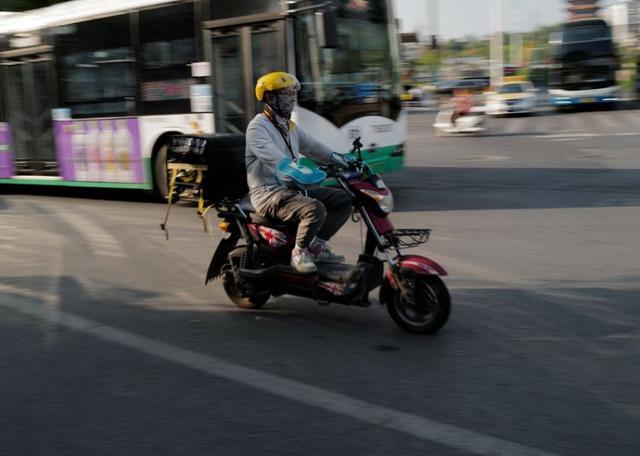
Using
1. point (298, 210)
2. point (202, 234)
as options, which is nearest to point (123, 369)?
point (298, 210)

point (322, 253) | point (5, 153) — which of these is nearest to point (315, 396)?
point (322, 253)

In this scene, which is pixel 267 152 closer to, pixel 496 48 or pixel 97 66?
pixel 97 66

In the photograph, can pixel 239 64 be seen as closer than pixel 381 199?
No

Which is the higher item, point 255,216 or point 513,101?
point 513,101

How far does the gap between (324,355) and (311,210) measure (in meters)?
1.02

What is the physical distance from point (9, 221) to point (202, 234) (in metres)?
3.65

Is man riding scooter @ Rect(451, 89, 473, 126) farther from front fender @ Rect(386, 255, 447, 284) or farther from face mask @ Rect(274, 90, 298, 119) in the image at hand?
front fender @ Rect(386, 255, 447, 284)

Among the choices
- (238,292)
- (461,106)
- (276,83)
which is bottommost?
(238,292)

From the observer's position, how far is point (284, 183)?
211 inches

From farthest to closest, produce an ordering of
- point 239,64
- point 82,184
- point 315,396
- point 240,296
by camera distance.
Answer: point 82,184 → point 239,64 → point 240,296 → point 315,396

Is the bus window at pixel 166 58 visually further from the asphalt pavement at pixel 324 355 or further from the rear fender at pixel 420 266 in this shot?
the rear fender at pixel 420 266

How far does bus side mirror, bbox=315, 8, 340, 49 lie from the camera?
9500 millimetres

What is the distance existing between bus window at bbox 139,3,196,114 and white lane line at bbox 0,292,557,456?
6.11 metres

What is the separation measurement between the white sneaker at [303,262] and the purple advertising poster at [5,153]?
10.6 meters
